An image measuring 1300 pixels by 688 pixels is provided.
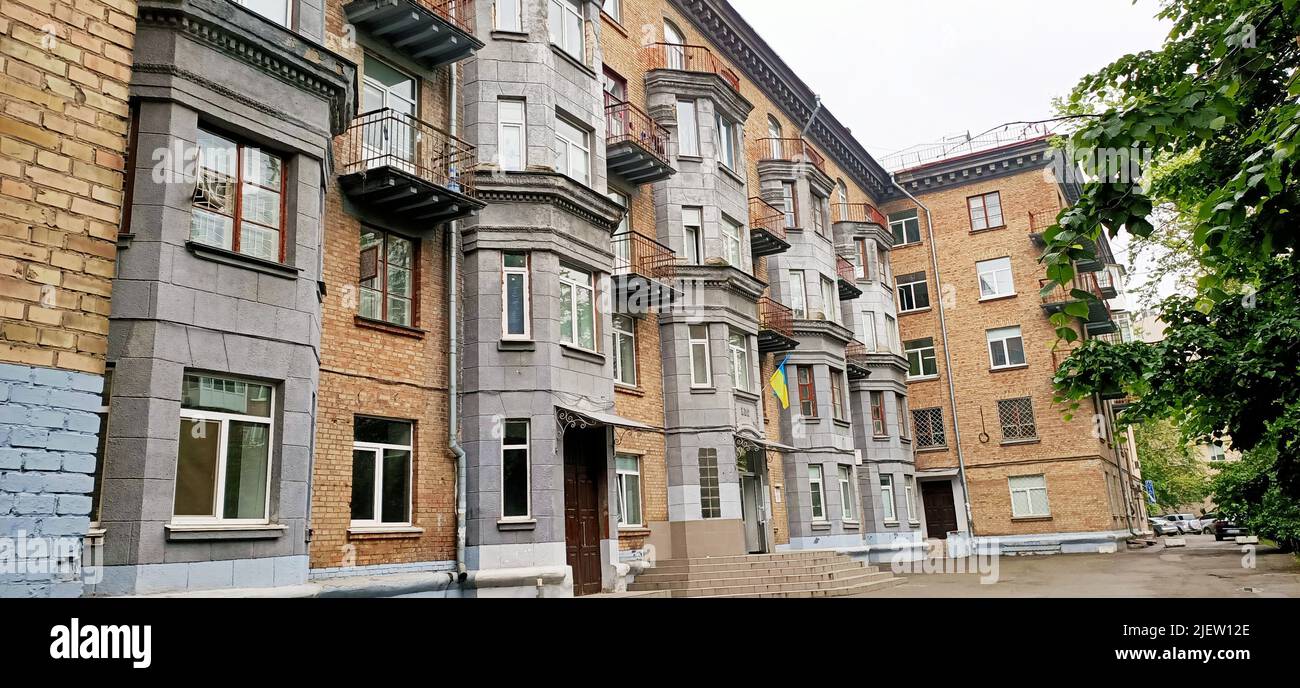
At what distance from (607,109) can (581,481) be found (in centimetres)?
939

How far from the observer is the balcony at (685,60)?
23.1 metres

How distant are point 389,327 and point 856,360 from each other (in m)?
22.2

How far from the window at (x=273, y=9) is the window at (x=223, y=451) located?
5.19m

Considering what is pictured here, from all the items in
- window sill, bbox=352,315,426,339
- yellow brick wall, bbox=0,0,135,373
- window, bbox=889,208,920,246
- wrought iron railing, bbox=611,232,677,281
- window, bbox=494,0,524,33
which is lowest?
yellow brick wall, bbox=0,0,135,373

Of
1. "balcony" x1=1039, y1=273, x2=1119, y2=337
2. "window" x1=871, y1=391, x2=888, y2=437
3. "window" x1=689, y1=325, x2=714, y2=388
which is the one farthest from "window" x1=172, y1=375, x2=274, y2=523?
"balcony" x1=1039, y1=273, x2=1119, y2=337

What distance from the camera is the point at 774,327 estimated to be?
1046 inches

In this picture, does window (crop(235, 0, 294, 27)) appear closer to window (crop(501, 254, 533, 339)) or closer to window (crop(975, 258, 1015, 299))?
window (crop(501, 254, 533, 339))

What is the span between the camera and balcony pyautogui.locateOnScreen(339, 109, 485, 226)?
13.6 meters

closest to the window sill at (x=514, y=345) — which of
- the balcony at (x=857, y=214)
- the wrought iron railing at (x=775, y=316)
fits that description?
the wrought iron railing at (x=775, y=316)

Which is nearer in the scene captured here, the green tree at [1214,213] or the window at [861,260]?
the green tree at [1214,213]

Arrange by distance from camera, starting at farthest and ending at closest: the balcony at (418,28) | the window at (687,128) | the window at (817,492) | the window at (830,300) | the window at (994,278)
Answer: the window at (994,278) → the window at (830,300) → the window at (817,492) → the window at (687,128) → the balcony at (418,28)

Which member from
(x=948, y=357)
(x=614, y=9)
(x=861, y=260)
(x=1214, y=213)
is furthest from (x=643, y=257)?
(x=948, y=357)

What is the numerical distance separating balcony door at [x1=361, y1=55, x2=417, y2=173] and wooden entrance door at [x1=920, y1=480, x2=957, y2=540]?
2924 centimetres

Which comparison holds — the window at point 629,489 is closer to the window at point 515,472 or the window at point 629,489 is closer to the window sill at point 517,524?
the window at point 515,472
